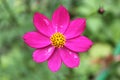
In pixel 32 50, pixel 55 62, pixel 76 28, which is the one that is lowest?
pixel 32 50

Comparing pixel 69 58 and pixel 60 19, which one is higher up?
pixel 60 19

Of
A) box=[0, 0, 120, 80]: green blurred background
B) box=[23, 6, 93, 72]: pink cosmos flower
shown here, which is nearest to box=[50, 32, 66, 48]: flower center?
box=[23, 6, 93, 72]: pink cosmos flower

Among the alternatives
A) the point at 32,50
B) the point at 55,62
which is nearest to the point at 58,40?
the point at 55,62

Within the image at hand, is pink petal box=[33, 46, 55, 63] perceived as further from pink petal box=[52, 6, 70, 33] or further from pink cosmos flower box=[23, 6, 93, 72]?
pink petal box=[52, 6, 70, 33]

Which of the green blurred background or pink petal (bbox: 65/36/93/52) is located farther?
the green blurred background

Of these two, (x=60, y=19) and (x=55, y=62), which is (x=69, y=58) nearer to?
(x=55, y=62)
